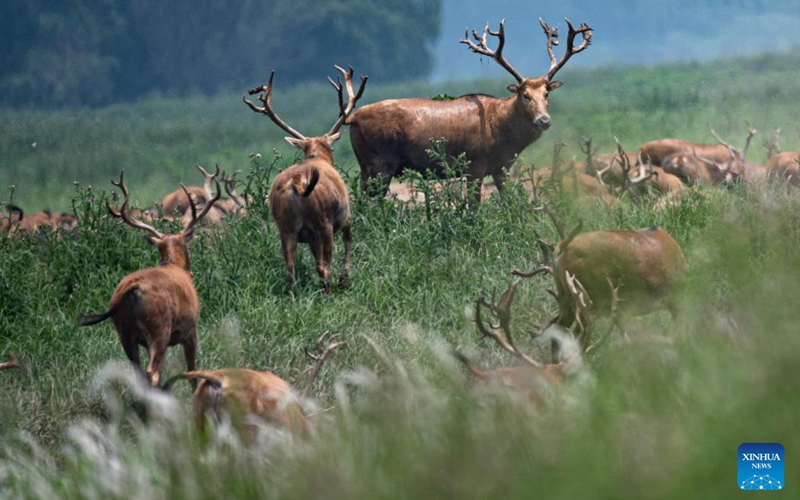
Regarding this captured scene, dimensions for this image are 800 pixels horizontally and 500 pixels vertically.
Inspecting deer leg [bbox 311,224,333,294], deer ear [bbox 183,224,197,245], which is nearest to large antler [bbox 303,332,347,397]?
deer ear [bbox 183,224,197,245]

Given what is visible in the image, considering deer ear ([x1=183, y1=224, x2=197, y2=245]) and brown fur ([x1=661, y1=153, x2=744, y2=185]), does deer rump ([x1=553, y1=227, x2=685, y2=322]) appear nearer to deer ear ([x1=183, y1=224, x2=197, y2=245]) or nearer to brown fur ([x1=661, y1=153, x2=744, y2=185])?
deer ear ([x1=183, y1=224, x2=197, y2=245])

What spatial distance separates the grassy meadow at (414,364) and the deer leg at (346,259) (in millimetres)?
81

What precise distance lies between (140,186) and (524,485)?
25.6 m

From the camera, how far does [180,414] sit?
4.88m

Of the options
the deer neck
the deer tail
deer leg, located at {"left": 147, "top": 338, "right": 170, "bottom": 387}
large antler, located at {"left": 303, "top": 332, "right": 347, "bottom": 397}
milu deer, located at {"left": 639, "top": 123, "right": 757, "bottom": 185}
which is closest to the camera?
large antler, located at {"left": 303, "top": 332, "right": 347, "bottom": 397}

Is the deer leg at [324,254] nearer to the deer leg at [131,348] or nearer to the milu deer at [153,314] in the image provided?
the milu deer at [153,314]

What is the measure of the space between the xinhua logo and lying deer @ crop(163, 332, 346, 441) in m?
2.19

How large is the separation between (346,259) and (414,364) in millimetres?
3609

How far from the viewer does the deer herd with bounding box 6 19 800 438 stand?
598cm

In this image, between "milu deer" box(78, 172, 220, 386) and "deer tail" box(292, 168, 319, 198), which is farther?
"deer tail" box(292, 168, 319, 198)

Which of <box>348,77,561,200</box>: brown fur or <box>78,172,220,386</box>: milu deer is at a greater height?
<box>348,77,561,200</box>: brown fur

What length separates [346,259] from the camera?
10.1 m

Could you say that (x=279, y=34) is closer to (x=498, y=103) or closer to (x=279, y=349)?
(x=498, y=103)

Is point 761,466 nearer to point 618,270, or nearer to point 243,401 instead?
point 243,401
